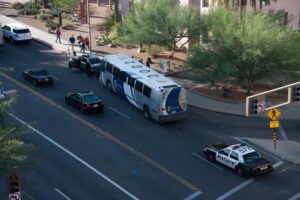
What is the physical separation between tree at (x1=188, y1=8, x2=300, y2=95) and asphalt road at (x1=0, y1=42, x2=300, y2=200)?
13.8 ft

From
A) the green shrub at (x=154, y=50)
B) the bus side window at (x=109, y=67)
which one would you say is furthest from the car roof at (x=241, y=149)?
the green shrub at (x=154, y=50)

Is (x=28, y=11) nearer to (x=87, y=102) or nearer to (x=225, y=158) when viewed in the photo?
(x=87, y=102)

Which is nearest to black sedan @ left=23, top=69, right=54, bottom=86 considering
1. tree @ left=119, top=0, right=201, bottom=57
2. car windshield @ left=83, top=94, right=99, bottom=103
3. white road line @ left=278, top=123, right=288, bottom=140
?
car windshield @ left=83, top=94, right=99, bottom=103

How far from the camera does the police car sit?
32.1m

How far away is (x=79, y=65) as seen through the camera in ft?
170

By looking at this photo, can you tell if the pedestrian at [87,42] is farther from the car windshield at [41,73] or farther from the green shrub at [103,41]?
the car windshield at [41,73]

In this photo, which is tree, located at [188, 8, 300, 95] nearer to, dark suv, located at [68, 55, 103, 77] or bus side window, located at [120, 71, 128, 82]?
bus side window, located at [120, 71, 128, 82]

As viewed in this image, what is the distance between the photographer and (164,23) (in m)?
52.2

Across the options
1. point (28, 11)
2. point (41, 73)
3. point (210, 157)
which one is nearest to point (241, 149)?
point (210, 157)

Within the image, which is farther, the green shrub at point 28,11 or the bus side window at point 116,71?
the green shrub at point 28,11

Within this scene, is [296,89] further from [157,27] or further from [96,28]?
[96,28]

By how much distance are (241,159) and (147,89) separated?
10.1 m

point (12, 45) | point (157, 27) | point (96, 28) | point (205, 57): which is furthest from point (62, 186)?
point (96, 28)

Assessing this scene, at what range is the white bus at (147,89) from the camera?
128 feet
